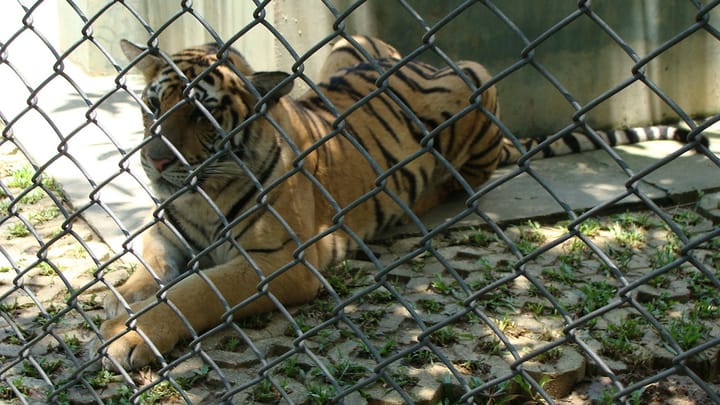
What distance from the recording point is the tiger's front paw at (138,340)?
2.98 meters

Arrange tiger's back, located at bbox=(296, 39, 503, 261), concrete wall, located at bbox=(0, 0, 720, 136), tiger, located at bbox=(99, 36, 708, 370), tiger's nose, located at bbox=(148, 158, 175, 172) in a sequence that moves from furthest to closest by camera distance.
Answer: concrete wall, located at bbox=(0, 0, 720, 136), tiger's back, located at bbox=(296, 39, 503, 261), tiger's nose, located at bbox=(148, 158, 175, 172), tiger, located at bbox=(99, 36, 708, 370)

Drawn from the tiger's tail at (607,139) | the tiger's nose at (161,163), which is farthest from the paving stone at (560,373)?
the tiger's tail at (607,139)

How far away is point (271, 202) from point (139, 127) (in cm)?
277

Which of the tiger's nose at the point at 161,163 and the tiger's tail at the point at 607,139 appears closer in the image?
the tiger's nose at the point at 161,163

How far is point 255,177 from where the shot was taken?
10.2 ft

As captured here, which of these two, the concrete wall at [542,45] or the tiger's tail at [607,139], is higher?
the concrete wall at [542,45]

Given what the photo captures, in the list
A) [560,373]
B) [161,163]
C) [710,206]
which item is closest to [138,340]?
[161,163]

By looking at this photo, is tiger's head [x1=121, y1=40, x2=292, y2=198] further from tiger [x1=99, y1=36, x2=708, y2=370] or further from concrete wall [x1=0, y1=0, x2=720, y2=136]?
concrete wall [x1=0, y1=0, x2=720, y2=136]

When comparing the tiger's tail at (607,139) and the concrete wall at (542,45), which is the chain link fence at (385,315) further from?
the concrete wall at (542,45)

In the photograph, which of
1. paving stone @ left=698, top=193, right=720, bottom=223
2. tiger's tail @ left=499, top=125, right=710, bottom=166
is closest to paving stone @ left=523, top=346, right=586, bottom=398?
paving stone @ left=698, top=193, right=720, bottom=223

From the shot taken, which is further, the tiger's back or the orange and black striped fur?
the tiger's back

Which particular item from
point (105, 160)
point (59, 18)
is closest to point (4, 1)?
point (59, 18)

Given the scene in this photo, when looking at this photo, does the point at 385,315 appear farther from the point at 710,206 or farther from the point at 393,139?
the point at 710,206

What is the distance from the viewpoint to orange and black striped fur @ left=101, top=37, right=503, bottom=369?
10.4 ft
